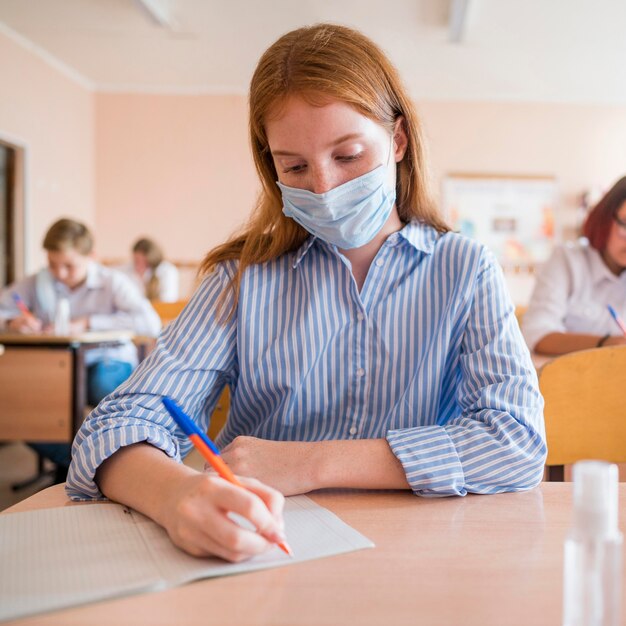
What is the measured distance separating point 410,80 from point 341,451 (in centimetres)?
642

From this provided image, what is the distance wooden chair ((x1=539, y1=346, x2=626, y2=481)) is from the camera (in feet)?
4.40

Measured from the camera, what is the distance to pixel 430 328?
106 centimetres

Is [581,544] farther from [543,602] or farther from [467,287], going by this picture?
[467,287]

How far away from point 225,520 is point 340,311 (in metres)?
0.52

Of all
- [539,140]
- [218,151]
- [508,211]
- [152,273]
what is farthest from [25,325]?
[539,140]

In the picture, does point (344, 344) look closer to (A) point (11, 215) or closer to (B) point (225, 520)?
(B) point (225, 520)

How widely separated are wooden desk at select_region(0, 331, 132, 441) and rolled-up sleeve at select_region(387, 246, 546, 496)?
2.72 m

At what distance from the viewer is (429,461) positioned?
82cm

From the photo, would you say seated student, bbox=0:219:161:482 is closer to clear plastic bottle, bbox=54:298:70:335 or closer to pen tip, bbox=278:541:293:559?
clear plastic bottle, bbox=54:298:70:335

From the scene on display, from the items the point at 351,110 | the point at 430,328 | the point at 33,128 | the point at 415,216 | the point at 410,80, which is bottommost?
the point at 430,328

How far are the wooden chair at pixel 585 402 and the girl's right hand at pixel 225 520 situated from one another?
33.7 inches

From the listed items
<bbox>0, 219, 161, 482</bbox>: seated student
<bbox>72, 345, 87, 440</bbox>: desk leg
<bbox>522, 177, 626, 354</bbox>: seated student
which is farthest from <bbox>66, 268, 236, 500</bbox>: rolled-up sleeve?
<bbox>0, 219, 161, 482</bbox>: seated student

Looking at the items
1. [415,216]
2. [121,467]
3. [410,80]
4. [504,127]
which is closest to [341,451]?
[121,467]

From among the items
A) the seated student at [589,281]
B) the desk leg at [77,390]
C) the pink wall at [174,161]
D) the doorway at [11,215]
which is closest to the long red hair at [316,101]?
the seated student at [589,281]
